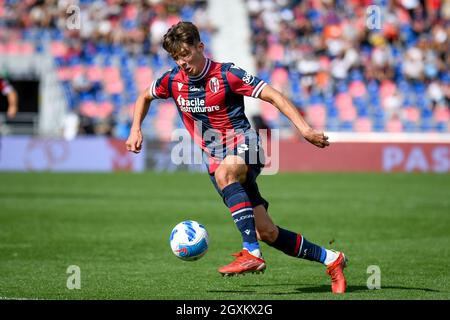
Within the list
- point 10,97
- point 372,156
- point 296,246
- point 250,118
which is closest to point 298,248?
point 296,246

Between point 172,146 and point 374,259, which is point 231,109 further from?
point 172,146

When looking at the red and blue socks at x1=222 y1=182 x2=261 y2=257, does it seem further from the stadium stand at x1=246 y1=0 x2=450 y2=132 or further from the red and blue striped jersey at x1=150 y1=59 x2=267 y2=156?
the stadium stand at x1=246 y1=0 x2=450 y2=132

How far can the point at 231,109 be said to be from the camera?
8.02 metres

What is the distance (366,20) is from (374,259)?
2287cm

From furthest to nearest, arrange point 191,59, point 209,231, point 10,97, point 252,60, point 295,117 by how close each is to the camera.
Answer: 1. point 252,60
2. point 10,97
3. point 209,231
4. point 191,59
5. point 295,117

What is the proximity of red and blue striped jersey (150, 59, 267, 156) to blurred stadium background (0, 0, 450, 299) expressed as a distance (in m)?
1.64

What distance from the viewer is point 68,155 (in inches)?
1085

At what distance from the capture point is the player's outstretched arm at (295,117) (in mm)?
7230

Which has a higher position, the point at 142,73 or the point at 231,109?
the point at 142,73

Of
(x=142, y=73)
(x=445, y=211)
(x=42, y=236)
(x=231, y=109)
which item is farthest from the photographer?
(x=142, y=73)

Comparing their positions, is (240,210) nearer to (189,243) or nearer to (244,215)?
(244,215)

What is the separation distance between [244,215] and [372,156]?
20.4m

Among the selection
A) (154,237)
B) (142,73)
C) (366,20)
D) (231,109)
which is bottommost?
(154,237)
